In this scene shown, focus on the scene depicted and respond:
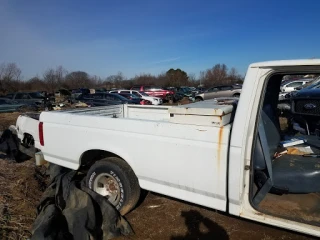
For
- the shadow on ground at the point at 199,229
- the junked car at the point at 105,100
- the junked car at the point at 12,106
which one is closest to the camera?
the shadow on ground at the point at 199,229

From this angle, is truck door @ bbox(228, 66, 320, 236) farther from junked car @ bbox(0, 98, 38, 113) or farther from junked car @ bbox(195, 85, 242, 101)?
junked car @ bbox(195, 85, 242, 101)

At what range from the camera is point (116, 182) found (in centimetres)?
336

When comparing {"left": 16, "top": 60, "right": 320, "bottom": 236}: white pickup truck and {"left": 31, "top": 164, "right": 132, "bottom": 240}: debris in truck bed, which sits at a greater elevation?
{"left": 16, "top": 60, "right": 320, "bottom": 236}: white pickup truck

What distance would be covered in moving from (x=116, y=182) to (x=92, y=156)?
558 millimetres

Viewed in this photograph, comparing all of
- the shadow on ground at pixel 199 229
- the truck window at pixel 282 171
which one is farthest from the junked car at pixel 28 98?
the truck window at pixel 282 171

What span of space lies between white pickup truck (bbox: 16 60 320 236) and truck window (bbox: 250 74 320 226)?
0.03 ft

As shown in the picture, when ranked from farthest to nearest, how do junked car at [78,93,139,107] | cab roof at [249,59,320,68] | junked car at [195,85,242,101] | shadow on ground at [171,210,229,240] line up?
1. junked car at [195,85,242,101]
2. junked car at [78,93,139,107]
3. shadow on ground at [171,210,229,240]
4. cab roof at [249,59,320,68]

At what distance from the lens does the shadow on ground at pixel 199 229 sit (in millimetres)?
3064

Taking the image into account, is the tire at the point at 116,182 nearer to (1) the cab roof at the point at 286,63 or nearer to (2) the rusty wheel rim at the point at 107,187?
(2) the rusty wheel rim at the point at 107,187

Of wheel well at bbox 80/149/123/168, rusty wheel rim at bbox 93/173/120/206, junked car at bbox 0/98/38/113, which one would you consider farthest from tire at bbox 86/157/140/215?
junked car at bbox 0/98/38/113

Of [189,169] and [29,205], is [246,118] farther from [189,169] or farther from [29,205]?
[29,205]

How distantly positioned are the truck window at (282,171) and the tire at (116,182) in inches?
56.4

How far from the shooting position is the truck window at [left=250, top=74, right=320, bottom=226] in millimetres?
2607

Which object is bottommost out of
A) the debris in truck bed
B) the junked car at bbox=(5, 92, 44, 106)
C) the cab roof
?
the debris in truck bed
